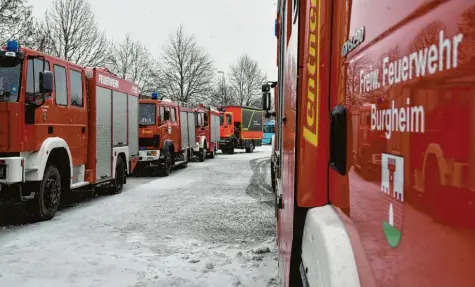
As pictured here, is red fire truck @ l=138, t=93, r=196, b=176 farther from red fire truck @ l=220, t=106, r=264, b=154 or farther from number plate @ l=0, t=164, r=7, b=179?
red fire truck @ l=220, t=106, r=264, b=154

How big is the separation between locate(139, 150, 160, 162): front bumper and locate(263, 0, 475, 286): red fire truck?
13568 millimetres

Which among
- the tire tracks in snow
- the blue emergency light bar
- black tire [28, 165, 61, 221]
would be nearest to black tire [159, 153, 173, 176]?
the tire tracks in snow

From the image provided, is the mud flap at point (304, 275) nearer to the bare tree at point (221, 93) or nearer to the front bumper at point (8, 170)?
the front bumper at point (8, 170)

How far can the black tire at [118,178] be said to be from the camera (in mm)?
11989

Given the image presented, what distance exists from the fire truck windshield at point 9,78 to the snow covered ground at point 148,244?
6.56 feet

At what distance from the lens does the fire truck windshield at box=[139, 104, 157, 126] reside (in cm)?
1623

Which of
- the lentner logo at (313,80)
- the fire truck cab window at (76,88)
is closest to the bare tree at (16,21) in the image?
the fire truck cab window at (76,88)

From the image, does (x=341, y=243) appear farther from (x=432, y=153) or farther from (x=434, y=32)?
(x=434, y=32)

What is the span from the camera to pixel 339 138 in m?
2.04

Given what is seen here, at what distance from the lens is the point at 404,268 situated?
50.2 inches

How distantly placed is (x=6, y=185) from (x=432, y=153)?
7.75 metres

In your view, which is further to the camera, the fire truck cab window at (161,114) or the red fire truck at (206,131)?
the red fire truck at (206,131)

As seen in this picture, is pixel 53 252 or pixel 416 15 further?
pixel 53 252

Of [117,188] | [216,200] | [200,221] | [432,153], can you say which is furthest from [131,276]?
[117,188]
